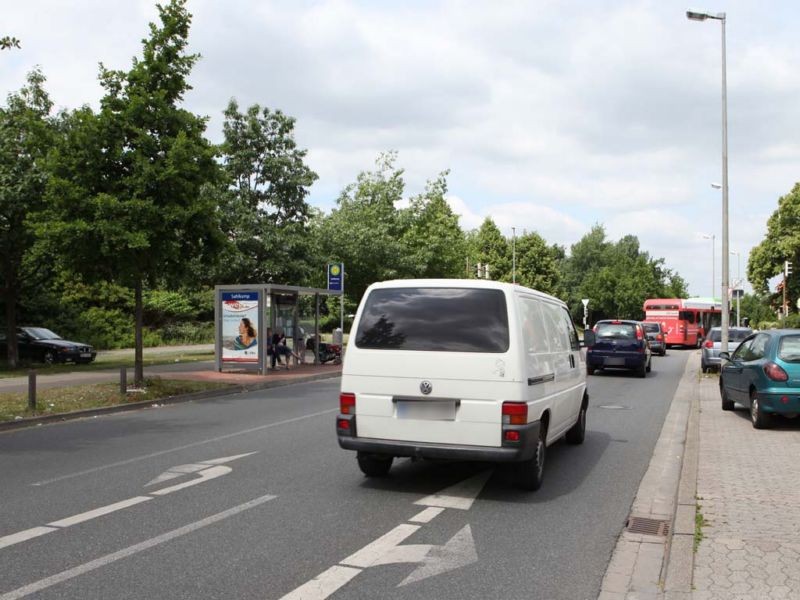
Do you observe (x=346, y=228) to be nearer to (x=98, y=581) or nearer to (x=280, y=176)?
(x=280, y=176)

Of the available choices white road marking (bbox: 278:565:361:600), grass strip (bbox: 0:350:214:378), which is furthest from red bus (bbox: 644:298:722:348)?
white road marking (bbox: 278:565:361:600)

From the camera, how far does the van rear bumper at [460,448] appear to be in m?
6.34

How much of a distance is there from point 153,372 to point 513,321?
684 inches

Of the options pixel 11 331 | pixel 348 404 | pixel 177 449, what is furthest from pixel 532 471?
pixel 11 331

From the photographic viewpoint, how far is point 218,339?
21.5m

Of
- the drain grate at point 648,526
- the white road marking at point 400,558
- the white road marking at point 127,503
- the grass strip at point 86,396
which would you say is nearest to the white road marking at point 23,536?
the white road marking at point 127,503

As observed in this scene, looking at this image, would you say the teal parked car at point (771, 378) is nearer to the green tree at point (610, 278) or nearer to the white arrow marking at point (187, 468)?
the white arrow marking at point (187, 468)

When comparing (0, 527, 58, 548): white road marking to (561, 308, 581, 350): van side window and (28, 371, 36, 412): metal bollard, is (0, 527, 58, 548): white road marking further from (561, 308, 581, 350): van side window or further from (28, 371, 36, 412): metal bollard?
(28, 371, 36, 412): metal bollard

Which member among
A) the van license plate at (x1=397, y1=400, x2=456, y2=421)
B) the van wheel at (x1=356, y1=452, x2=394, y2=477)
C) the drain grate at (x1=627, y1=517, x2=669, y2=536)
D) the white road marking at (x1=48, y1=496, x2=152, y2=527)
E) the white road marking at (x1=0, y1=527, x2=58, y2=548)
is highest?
the van license plate at (x1=397, y1=400, x2=456, y2=421)

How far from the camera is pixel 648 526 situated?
580 cm

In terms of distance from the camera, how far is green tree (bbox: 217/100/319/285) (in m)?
28.8

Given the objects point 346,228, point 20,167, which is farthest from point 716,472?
point 346,228

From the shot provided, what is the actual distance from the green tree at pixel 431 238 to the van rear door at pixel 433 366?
33152 millimetres

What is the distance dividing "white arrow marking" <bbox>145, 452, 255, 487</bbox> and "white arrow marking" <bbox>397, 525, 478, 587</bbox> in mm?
3316
